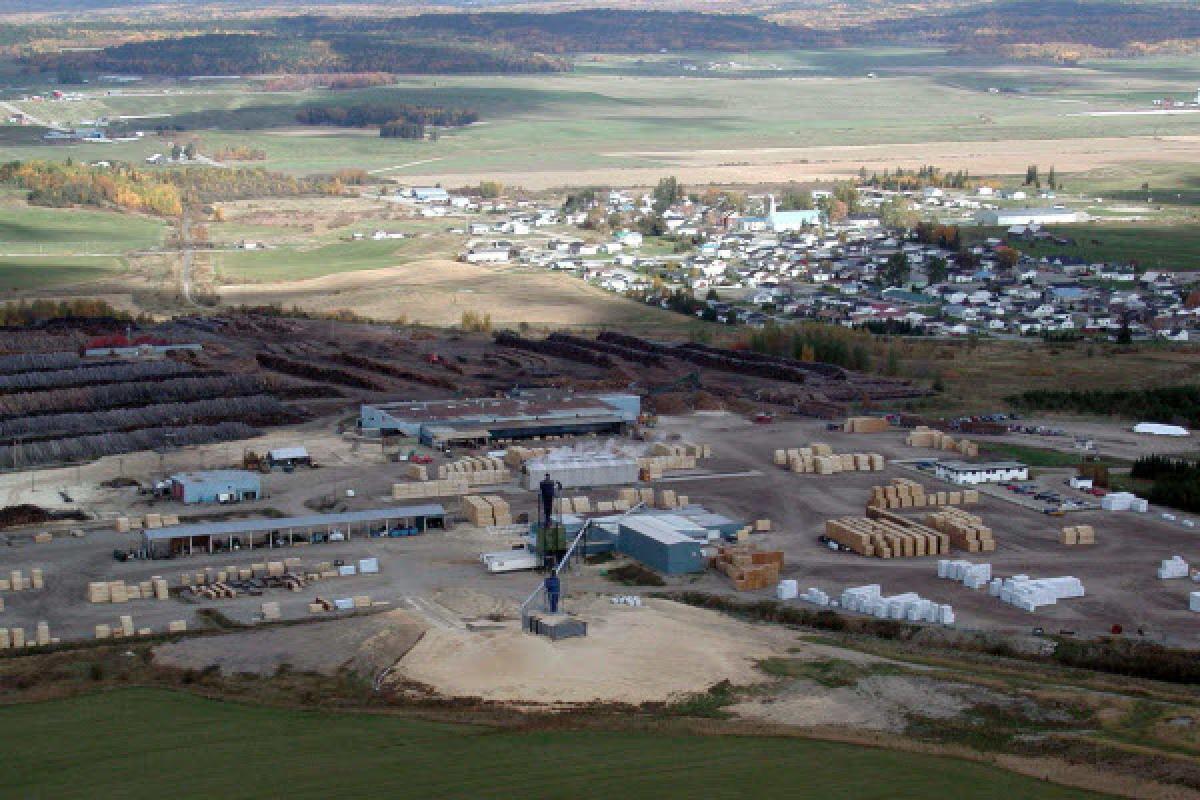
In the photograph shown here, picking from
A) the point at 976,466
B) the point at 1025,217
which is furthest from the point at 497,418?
the point at 1025,217

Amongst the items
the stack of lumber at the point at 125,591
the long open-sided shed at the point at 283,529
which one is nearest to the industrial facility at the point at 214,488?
the long open-sided shed at the point at 283,529

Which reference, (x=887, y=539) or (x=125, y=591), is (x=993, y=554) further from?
(x=125, y=591)

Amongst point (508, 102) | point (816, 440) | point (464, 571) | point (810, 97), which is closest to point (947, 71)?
point (810, 97)

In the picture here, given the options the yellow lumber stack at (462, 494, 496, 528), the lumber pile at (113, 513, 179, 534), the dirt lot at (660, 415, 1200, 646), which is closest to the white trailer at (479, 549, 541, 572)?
the yellow lumber stack at (462, 494, 496, 528)

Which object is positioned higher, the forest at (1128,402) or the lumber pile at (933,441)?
the lumber pile at (933,441)

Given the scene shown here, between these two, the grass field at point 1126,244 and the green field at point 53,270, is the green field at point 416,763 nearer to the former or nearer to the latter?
the green field at point 53,270
